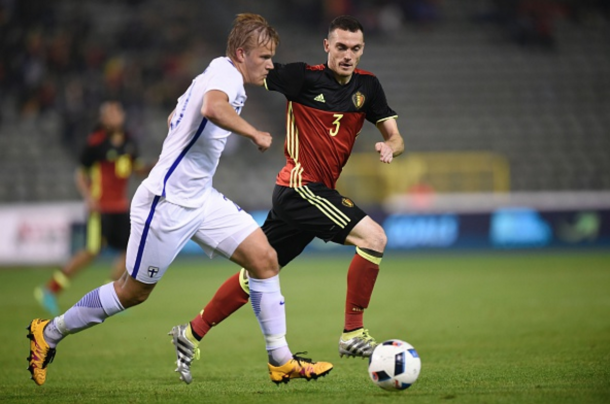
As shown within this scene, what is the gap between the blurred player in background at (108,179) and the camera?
38.0ft

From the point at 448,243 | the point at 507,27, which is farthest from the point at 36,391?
the point at 507,27

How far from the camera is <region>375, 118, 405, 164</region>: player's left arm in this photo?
6.35 m

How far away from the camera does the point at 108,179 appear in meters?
11.9

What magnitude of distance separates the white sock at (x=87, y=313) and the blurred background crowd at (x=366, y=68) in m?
14.2

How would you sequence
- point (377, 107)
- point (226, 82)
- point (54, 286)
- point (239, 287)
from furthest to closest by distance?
point (54, 286) → point (377, 107) → point (239, 287) → point (226, 82)

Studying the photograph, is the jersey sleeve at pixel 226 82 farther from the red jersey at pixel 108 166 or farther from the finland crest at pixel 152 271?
the red jersey at pixel 108 166

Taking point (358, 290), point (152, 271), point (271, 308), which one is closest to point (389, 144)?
point (358, 290)

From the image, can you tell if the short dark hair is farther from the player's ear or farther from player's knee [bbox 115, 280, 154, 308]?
player's knee [bbox 115, 280, 154, 308]

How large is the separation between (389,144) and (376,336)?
2585mm

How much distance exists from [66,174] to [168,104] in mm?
3093

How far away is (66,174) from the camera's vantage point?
21.2m

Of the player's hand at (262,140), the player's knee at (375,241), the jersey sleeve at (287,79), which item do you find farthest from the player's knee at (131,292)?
the jersey sleeve at (287,79)

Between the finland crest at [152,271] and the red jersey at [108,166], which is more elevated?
the finland crest at [152,271]

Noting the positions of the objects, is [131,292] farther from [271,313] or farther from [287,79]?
[287,79]
